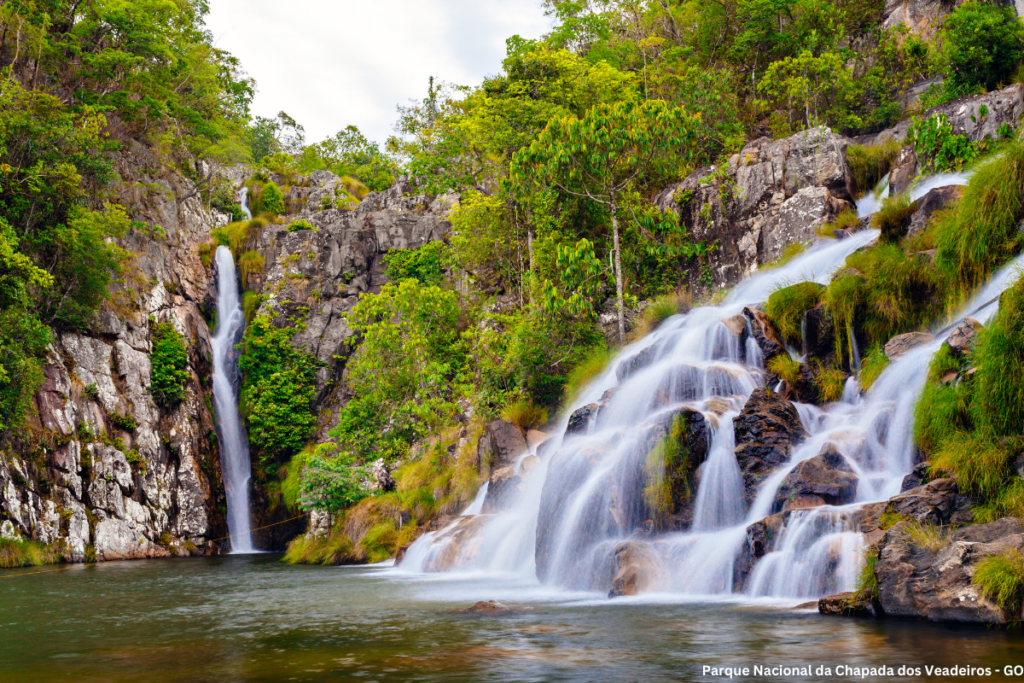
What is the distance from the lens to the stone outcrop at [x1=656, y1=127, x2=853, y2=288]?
2166cm

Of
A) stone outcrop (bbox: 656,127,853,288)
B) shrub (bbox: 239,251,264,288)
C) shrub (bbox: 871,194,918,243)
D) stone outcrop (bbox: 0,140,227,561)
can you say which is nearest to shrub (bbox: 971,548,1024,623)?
shrub (bbox: 871,194,918,243)

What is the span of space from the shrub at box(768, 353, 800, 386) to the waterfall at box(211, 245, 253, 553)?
21.2 m

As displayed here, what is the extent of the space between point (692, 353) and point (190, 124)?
31.5m

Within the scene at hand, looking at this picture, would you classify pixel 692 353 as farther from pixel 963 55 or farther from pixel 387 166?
pixel 387 166

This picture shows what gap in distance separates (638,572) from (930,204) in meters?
11.2

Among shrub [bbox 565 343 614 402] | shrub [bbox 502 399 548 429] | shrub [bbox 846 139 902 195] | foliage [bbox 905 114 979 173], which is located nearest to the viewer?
foliage [bbox 905 114 979 173]

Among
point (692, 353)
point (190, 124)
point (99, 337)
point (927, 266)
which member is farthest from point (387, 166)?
point (927, 266)

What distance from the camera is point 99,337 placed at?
26281 millimetres

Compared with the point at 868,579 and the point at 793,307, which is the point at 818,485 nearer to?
the point at 868,579

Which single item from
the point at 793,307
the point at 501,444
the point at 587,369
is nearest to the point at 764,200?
the point at 793,307

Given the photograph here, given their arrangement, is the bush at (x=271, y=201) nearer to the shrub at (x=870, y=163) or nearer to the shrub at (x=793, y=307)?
the shrub at (x=870, y=163)

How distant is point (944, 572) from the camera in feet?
23.7

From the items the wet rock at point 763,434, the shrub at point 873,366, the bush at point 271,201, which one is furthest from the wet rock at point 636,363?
the bush at point 271,201

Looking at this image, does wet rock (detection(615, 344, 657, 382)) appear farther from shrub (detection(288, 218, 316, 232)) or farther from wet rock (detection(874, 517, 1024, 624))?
shrub (detection(288, 218, 316, 232))
